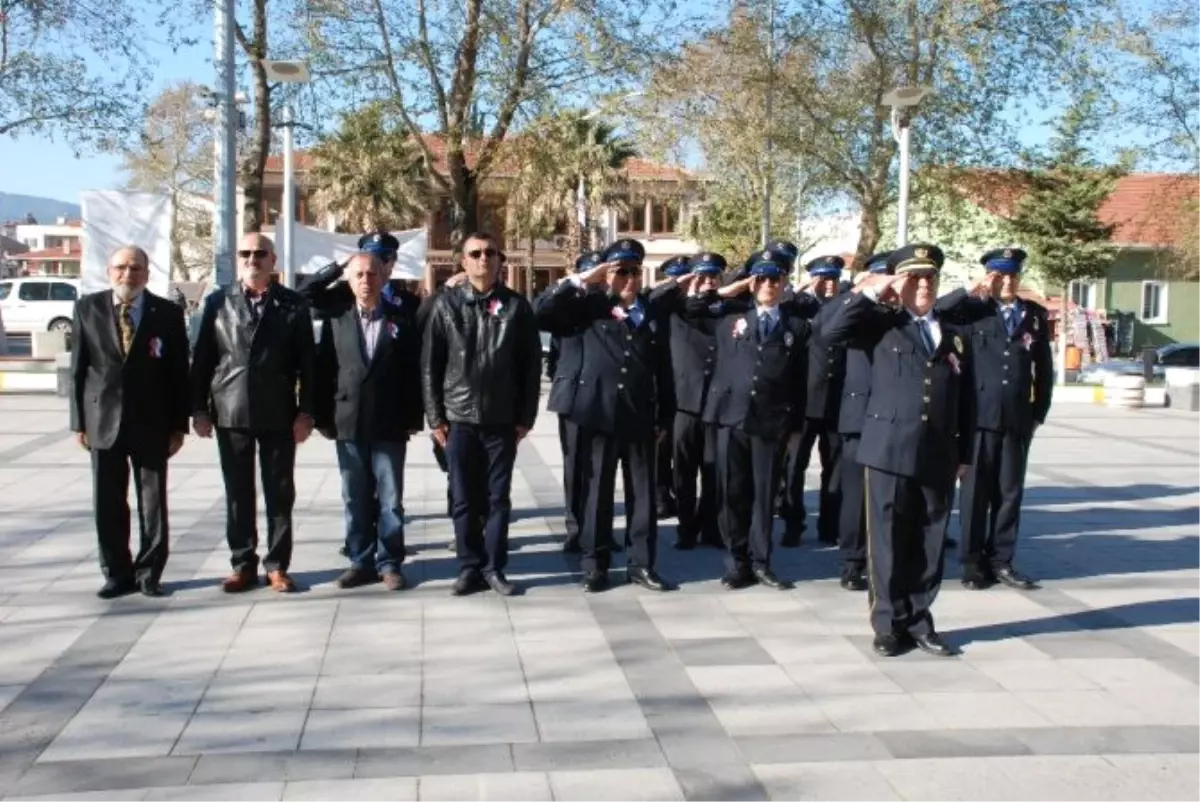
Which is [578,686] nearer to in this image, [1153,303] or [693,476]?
[693,476]

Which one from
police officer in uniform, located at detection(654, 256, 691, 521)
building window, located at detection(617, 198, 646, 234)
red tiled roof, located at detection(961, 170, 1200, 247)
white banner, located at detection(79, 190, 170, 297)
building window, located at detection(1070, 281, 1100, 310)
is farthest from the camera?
building window, located at detection(617, 198, 646, 234)

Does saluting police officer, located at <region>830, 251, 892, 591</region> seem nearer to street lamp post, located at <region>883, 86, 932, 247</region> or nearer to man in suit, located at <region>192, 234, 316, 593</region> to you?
man in suit, located at <region>192, 234, 316, 593</region>

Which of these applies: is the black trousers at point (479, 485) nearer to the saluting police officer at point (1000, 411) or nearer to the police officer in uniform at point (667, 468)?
the police officer in uniform at point (667, 468)

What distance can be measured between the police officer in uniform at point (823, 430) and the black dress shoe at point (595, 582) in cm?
182

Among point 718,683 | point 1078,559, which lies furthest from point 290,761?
point 1078,559

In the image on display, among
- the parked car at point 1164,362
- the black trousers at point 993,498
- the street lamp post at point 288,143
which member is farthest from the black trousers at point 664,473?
the parked car at point 1164,362

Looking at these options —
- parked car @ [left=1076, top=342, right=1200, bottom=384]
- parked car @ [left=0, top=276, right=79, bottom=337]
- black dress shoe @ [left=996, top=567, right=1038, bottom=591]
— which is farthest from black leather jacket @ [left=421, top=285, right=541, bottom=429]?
parked car @ [left=0, top=276, right=79, bottom=337]

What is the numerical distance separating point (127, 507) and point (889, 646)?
393cm

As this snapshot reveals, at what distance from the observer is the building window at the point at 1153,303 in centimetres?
4294

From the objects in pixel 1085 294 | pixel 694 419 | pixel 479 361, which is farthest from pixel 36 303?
pixel 479 361

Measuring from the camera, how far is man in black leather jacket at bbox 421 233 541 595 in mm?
6527

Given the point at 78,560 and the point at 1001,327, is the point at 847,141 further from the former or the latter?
the point at 78,560

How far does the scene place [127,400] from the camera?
6254 mm

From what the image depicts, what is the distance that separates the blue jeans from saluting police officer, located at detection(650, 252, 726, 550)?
2015 mm
